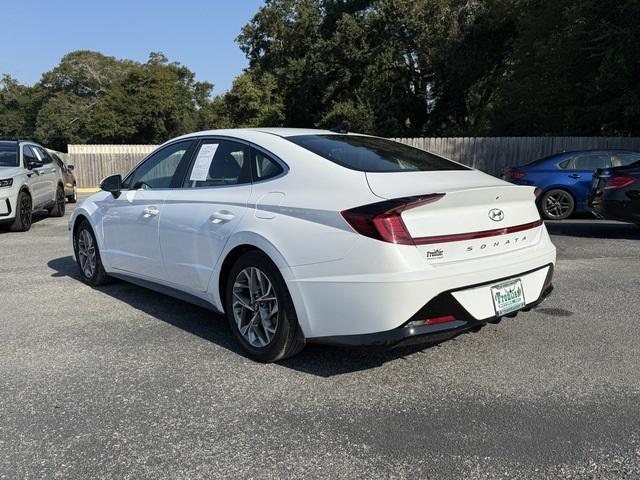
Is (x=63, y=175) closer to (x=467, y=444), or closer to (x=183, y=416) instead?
(x=183, y=416)

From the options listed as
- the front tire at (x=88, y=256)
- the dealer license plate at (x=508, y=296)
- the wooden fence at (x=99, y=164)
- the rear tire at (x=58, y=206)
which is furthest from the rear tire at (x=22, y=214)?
the wooden fence at (x=99, y=164)

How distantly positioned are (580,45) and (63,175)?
18.5 meters

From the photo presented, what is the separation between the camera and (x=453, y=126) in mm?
38969

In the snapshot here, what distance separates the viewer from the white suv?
32.4ft

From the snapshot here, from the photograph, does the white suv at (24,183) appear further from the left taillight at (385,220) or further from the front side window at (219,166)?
the left taillight at (385,220)

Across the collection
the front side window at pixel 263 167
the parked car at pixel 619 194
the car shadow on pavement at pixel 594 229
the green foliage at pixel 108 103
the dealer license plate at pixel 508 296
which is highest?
the green foliage at pixel 108 103

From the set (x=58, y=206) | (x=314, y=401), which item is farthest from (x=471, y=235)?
(x=58, y=206)

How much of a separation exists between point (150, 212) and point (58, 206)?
9050 millimetres

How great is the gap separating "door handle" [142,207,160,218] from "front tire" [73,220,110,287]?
1.22m

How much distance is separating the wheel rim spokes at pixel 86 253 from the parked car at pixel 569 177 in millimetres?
8448

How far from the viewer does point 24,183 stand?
10.4 metres

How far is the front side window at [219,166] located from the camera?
429cm

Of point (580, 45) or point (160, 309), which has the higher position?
point (580, 45)

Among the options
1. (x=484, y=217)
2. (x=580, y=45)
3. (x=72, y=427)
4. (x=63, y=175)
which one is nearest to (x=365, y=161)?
(x=484, y=217)
